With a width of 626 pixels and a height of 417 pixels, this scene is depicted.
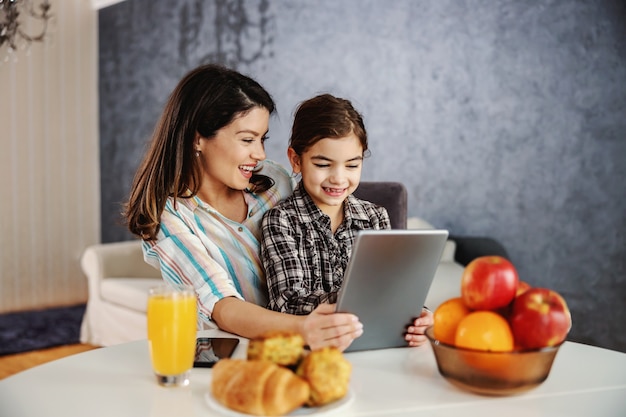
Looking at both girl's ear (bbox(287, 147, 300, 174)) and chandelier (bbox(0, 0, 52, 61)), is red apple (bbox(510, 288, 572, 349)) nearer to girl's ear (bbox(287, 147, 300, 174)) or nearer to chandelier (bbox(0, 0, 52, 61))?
girl's ear (bbox(287, 147, 300, 174))

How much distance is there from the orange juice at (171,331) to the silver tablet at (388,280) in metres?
0.24

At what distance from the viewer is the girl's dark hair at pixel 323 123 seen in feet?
5.14

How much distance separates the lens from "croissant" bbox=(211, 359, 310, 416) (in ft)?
2.70

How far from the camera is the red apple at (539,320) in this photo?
885 mm

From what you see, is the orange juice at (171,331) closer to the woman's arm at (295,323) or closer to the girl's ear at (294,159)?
the woman's arm at (295,323)

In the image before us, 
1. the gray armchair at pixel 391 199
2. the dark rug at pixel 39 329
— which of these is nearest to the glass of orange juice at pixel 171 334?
the gray armchair at pixel 391 199

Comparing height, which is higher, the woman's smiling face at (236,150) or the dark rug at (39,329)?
the woman's smiling face at (236,150)

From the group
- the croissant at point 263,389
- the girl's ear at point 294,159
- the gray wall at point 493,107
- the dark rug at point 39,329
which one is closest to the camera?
the croissant at point 263,389

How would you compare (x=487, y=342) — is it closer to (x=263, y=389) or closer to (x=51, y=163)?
(x=263, y=389)

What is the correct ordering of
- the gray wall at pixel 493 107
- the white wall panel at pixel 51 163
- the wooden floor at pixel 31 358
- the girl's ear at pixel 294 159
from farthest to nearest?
the white wall panel at pixel 51 163
the wooden floor at pixel 31 358
the gray wall at pixel 493 107
the girl's ear at pixel 294 159

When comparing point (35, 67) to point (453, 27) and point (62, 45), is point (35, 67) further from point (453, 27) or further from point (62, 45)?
point (453, 27)

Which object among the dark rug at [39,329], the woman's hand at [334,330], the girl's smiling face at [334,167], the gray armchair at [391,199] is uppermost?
the girl's smiling face at [334,167]

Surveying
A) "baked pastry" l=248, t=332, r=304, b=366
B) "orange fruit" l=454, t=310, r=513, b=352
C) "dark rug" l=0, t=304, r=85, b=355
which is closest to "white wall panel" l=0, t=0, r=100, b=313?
"dark rug" l=0, t=304, r=85, b=355

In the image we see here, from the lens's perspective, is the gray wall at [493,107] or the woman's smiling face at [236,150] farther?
the gray wall at [493,107]
